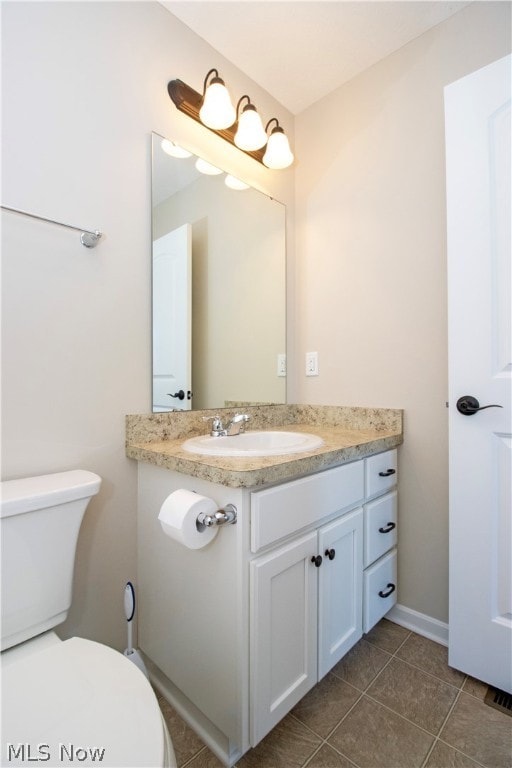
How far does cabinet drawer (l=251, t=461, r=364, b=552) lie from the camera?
862mm

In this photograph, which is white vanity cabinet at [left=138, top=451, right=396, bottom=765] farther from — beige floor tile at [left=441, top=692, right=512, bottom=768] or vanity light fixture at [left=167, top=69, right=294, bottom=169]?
vanity light fixture at [left=167, top=69, right=294, bottom=169]

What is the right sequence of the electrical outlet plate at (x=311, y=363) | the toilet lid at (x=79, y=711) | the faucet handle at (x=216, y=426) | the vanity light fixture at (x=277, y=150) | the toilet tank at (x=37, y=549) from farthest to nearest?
the electrical outlet plate at (x=311, y=363) → the vanity light fixture at (x=277, y=150) → the faucet handle at (x=216, y=426) → the toilet tank at (x=37, y=549) → the toilet lid at (x=79, y=711)

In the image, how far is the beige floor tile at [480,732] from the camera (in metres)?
0.94

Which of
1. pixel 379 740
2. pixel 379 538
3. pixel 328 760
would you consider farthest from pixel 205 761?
pixel 379 538

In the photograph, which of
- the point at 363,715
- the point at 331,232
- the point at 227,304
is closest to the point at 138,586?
the point at 363,715

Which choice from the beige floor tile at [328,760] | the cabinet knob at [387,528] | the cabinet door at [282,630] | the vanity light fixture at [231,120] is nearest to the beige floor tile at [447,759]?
the beige floor tile at [328,760]

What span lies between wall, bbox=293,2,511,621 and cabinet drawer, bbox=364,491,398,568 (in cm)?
9

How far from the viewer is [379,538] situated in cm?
134

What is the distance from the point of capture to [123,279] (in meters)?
1.18

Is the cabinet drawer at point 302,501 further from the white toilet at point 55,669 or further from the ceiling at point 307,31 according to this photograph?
the ceiling at point 307,31

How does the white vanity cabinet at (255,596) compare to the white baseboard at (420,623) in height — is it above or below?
above

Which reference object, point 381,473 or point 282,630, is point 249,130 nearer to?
point 381,473

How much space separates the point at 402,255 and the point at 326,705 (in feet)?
5.37

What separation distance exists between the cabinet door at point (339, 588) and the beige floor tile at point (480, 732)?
1.07ft
